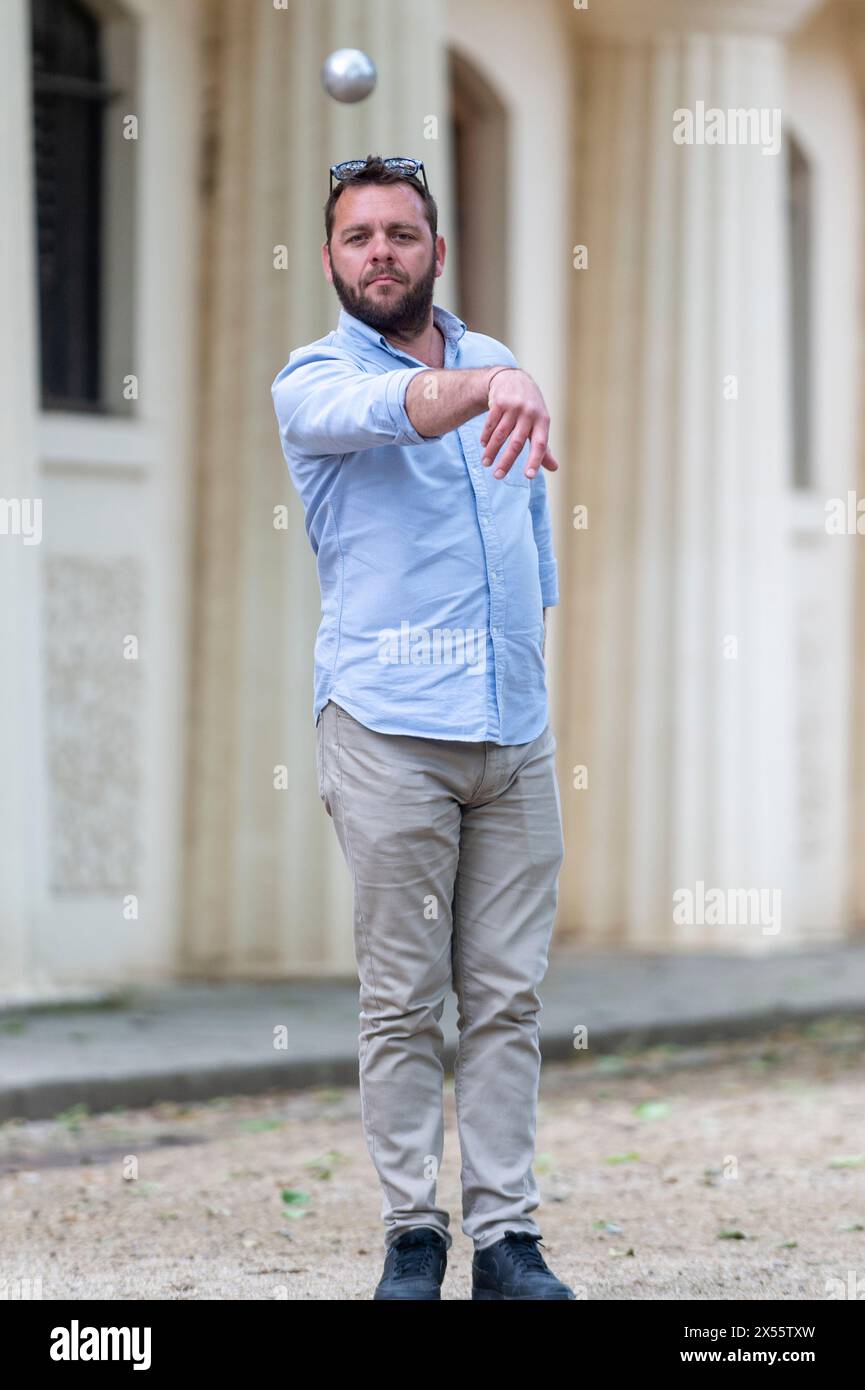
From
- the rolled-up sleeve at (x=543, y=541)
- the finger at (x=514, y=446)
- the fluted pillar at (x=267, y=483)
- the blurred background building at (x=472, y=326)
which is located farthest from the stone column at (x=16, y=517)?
the finger at (x=514, y=446)

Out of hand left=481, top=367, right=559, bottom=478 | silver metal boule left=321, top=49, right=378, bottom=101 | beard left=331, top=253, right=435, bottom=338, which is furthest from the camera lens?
silver metal boule left=321, top=49, right=378, bottom=101

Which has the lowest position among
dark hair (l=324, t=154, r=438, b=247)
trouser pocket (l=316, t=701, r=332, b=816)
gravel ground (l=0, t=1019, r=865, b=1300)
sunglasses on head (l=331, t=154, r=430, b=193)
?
gravel ground (l=0, t=1019, r=865, b=1300)

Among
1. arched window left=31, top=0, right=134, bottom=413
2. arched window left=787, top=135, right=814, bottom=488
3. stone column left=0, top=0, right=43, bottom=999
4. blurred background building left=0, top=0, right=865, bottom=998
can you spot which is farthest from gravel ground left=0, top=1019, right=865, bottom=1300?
arched window left=787, top=135, right=814, bottom=488

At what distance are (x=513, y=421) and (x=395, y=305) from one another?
556 millimetres

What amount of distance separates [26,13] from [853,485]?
276 inches

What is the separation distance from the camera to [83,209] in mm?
10719

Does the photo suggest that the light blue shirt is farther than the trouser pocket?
No

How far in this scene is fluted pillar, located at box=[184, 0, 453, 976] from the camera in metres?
10.4

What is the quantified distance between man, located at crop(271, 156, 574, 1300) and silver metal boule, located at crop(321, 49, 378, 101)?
4.69 m

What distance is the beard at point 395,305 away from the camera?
13.9ft

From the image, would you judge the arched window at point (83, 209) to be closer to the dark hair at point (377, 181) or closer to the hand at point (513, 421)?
the dark hair at point (377, 181)

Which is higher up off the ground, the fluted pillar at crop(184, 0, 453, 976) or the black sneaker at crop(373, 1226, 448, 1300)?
the fluted pillar at crop(184, 0, 453, 976)

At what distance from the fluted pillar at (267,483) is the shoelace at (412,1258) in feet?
20.6

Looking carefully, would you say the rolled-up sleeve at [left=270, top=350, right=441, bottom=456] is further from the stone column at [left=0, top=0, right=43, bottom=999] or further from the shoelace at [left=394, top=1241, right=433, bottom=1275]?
the stone column at [left=0, top=0, right=43, bottom=999]
